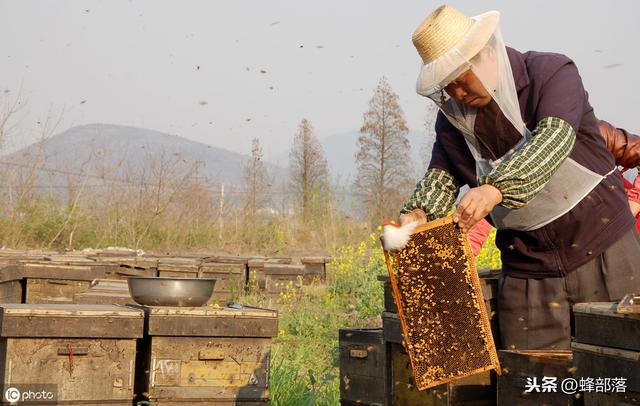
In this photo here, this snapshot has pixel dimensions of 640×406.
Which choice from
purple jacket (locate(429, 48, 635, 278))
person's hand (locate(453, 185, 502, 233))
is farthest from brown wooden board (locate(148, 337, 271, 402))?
person's hand (locate(453, 185, 502, 233))

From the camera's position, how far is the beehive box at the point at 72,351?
4016 millimetres

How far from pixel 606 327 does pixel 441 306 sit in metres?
0.69

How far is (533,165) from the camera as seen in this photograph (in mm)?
3166

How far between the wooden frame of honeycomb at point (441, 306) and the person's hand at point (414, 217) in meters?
0.28

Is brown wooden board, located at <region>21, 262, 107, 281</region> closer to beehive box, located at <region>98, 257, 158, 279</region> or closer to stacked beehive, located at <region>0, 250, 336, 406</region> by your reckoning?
beehive box, located at <region>98, 257, 158, 279</region>

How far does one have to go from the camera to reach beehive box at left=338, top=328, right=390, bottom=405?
14.3ft

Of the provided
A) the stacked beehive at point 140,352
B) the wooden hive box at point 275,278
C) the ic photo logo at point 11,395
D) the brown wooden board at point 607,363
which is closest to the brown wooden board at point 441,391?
the stacked beehive at point 140,352

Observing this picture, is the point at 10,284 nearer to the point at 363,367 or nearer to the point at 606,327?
the point at 363,367

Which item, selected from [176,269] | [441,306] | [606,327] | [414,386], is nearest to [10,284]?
[176,269]

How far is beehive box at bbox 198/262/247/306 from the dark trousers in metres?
6.73

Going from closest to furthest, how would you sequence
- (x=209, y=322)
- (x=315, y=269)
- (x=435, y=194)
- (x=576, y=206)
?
(x=576, y=206)
(x=435, y=194)
(x=209, y=322)
(x=315, y=269)

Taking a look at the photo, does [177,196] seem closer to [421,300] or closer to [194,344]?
[194,344]

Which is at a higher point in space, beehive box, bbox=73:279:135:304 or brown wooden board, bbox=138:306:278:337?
beehive box, bbox=73:279:135:304

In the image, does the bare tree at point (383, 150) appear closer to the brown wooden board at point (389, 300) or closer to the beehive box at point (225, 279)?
the beehive box at point (225, 279)
